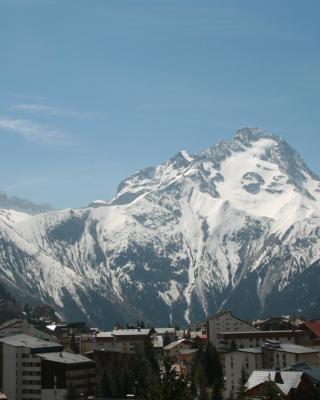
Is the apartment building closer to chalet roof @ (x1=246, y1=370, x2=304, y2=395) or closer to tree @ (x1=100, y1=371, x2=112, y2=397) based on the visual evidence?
tree @ (x1=100, y1=371, x2=112, y2=397)

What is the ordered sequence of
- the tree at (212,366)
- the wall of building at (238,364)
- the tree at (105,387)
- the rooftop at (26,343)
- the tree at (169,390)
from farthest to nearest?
the tree at (212,366) → the rooftop at (26,343) → the wall of building at (238,364) → the tree at (105,387) → the tree at (169,390)

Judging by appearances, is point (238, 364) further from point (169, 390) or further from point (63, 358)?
point (169, 390)

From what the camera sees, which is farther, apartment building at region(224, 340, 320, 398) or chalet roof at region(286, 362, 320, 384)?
apartment building at region(224, 340, 320, 398)

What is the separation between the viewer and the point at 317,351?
175000 millimetres

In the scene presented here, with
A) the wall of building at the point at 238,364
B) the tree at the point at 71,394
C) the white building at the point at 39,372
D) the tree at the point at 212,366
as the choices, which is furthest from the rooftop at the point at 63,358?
the wall of building at the point at 238,364

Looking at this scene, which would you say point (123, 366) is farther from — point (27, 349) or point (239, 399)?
point (239, 399)

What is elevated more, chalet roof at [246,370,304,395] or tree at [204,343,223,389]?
tree at [204,343,223,389]

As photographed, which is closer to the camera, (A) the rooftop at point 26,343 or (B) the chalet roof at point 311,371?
(B) the chalet roof at point 311,371

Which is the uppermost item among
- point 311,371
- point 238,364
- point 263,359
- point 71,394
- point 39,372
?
point 263,359

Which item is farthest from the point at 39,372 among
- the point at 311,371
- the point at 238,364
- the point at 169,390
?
the point at 169,390

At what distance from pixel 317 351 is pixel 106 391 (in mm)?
41597

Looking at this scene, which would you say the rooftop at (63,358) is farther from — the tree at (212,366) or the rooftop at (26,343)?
the tree at (212,366)

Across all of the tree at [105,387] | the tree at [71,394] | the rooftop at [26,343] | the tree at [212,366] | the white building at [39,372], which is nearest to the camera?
the tree at [71,394]

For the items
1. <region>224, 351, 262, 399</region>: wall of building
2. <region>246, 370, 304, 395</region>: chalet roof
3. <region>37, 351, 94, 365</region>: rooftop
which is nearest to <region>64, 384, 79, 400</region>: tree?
<region>37, 351, 94, 365</region>: rooftop
